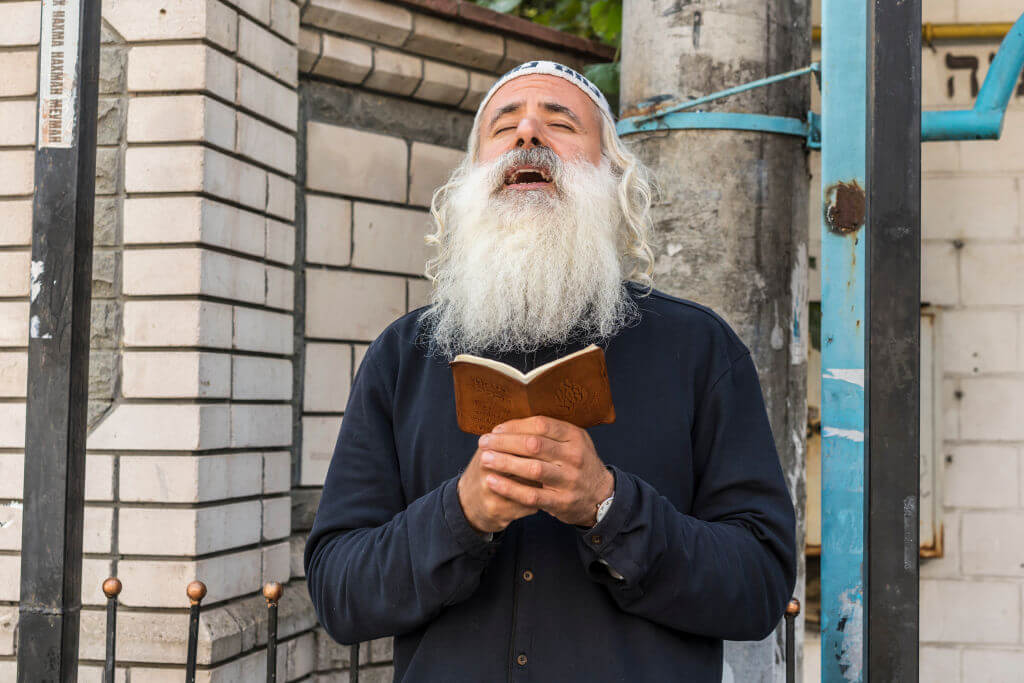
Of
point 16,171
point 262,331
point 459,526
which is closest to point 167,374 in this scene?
point 262,331

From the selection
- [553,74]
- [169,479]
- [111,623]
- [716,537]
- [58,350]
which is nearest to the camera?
[716,537]

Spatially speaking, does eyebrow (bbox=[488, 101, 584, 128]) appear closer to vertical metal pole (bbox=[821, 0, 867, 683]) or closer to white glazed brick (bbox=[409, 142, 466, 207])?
vertical metal pole (bbox=[821, 0, 867, 683])

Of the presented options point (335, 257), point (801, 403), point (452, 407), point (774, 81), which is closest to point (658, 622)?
point (452, 407)

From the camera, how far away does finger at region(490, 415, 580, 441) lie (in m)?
1.63

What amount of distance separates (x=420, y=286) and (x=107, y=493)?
6.01ft

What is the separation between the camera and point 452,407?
211 centimetres

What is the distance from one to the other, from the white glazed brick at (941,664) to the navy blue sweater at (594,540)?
12.7ft

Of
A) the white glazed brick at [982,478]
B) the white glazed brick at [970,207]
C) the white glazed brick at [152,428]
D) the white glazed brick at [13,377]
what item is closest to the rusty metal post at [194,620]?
the white glazed brick at [152,428]

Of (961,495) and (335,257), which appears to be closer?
(335,257)

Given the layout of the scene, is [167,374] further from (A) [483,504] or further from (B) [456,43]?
(A) [483,504]

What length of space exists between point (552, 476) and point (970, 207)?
456cm

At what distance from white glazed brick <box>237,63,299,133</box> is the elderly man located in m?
2.04

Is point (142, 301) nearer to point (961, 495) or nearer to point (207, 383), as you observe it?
point (207, 383)

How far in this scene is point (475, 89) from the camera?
5164mm
